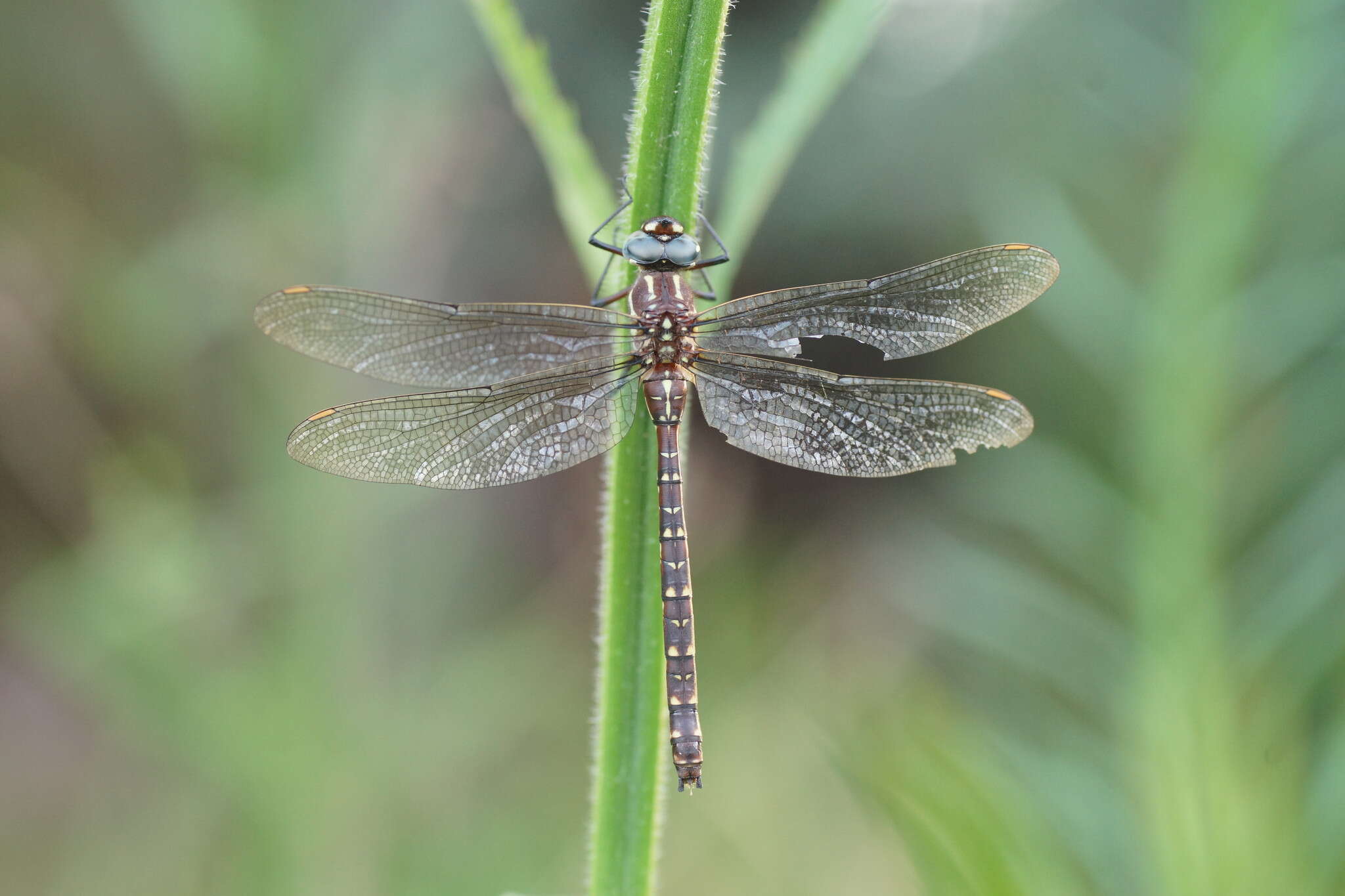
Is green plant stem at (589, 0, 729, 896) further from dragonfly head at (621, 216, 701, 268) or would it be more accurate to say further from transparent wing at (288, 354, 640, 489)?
transparent wing at (288, 354, 640, 489)

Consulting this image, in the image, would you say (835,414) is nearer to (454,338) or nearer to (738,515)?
(454,338)

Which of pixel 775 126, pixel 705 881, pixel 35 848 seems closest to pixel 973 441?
pixel 775 126

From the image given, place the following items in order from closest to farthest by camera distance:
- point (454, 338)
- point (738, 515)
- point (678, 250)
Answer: point (678, 250), point (454, 338), point (738, 515)

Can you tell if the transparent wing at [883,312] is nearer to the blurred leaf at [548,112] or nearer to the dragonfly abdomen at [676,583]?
the dragonfly abdomen at [676,583]

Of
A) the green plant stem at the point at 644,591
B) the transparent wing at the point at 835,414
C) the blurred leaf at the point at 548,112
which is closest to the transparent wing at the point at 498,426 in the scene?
the transparent wing at the point at 835,414

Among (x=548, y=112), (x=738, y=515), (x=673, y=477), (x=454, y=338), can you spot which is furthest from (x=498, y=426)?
(x=738, y=515)

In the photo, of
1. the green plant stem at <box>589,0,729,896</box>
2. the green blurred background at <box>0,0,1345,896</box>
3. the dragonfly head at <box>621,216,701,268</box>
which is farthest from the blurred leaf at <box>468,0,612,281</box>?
the green blurred background at <box>0,0,1345,896</box>

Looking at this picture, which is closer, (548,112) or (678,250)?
(548,112)
